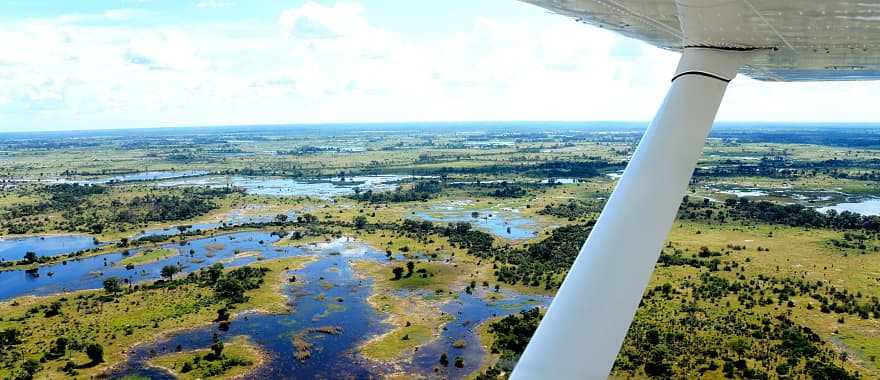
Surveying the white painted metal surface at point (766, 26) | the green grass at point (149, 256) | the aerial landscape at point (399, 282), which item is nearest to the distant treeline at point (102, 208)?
the aerial landscape at point (399, 282)

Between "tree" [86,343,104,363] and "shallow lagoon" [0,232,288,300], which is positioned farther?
"shallow lagoon" [0,232,288,300]

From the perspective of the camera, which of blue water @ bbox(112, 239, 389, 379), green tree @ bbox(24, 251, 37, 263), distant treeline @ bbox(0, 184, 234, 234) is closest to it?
blue water @ bbox(112, 239, 389, 379)

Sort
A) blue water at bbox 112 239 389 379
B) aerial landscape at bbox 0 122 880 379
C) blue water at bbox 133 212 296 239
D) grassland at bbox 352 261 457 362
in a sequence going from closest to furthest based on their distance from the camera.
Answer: blue water at bbox 112 239 389 379 < aerial landscape at bbox 0 122 880 379 < grassland at bbox 352 261 457 362 < blue water at bbox 133 212 296 239

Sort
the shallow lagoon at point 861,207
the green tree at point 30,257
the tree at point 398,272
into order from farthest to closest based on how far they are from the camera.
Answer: the shallow lagoon at point 861,207, the green tree at point 30,257, the tree at point 398,272

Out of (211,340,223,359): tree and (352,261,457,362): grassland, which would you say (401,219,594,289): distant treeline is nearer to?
(352,261,457,362): grassland

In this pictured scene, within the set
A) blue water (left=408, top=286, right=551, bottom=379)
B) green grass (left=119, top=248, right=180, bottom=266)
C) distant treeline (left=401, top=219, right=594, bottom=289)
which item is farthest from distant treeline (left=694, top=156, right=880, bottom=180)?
green grass (left=119, top=248, right=180, bottom=266)

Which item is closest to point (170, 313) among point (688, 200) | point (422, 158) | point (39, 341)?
point (39, 341)

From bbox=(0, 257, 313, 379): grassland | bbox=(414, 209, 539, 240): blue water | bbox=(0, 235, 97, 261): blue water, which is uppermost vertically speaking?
bbox=(414, 209, 539, 240): blue water

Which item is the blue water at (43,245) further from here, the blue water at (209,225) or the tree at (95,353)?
the tree at (95,353)
